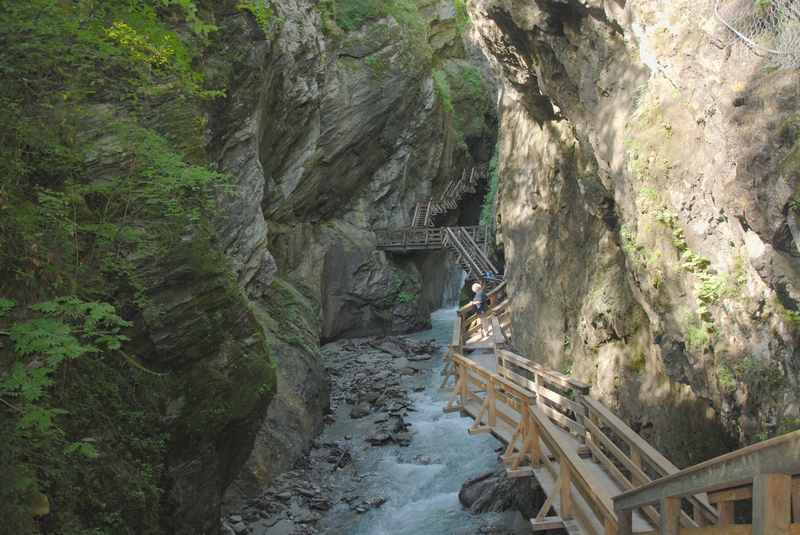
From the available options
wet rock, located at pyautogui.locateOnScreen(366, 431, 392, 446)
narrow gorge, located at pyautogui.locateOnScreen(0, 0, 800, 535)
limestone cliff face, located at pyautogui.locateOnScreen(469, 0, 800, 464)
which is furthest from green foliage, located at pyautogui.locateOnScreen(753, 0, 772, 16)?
wet rock, located at pyautogui.locateOnScreen(366, 431, 392, 446)

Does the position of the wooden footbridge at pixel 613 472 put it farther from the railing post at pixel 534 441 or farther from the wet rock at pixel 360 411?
the wet rock at pixel 360 411

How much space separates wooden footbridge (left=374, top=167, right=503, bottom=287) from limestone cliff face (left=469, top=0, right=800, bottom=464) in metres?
11.3

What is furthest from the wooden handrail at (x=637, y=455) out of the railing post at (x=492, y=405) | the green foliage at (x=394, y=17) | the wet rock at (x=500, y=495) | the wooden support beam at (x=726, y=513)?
the green foliage at (x=394, y=17)

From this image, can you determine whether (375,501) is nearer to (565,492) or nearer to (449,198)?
(565,492)

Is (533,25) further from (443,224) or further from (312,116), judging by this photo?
(443,224)

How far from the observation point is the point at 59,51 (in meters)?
6.28

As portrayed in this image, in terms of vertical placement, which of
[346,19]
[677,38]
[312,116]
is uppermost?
[346,19]

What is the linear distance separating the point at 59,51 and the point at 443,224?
1109 inches

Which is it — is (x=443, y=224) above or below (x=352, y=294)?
above

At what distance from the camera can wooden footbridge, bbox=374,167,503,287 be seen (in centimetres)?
2622

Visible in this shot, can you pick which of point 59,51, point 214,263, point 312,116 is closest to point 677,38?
point 214,263

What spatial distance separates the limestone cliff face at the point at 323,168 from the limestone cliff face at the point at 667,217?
541 cm

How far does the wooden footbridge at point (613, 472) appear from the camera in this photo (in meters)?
2.90

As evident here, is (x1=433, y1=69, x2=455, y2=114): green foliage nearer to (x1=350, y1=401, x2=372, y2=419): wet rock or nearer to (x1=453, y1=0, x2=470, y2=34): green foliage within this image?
(x1=453, y1=0, x2=470, y2=34): green foliage
